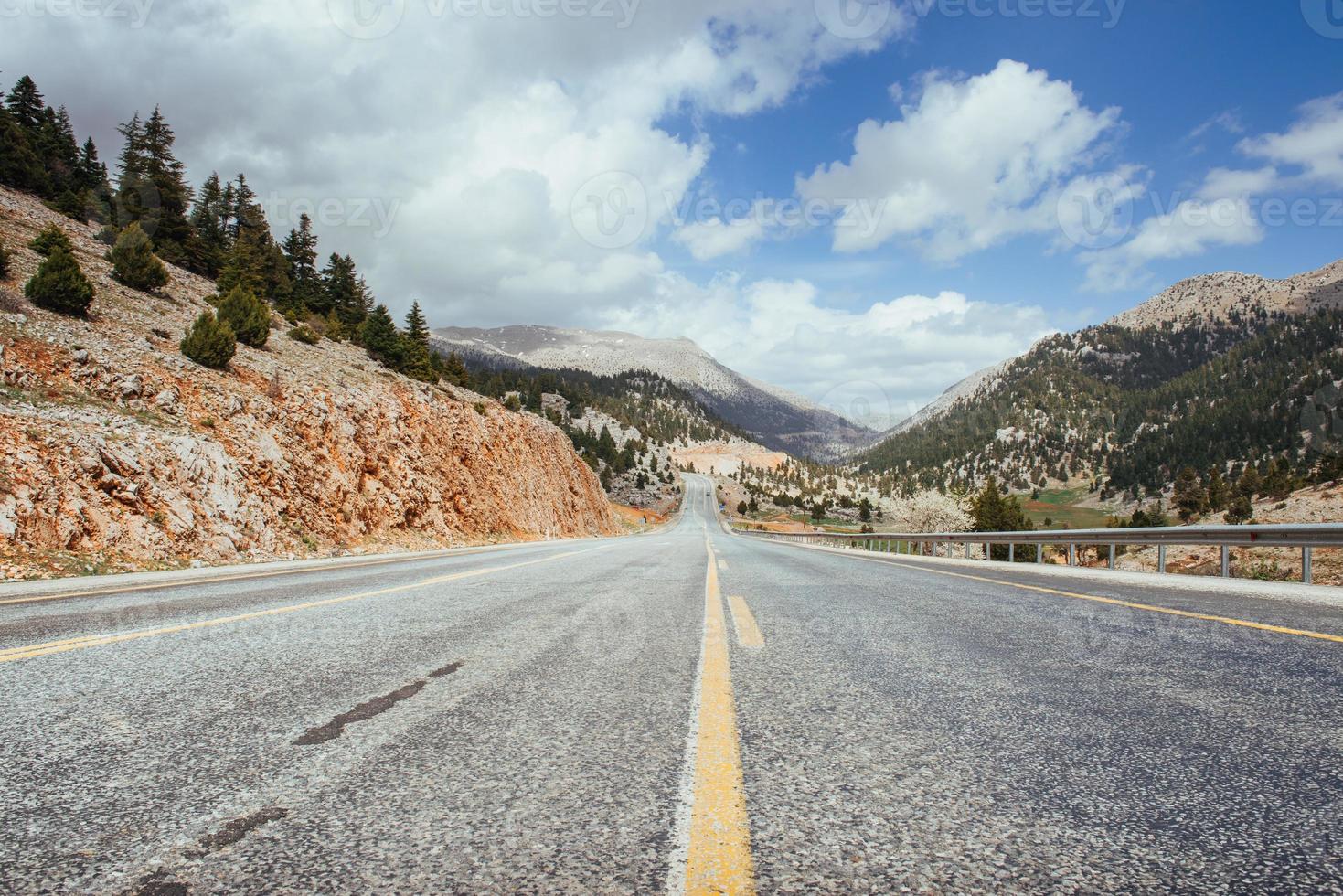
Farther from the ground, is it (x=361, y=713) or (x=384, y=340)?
(x=384, y=340)

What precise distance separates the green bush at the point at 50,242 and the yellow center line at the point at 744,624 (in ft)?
81.0

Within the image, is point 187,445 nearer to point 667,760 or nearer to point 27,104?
point 667,760

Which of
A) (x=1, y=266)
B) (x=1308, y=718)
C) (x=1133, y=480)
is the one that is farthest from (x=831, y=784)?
(x=1133, y=480)

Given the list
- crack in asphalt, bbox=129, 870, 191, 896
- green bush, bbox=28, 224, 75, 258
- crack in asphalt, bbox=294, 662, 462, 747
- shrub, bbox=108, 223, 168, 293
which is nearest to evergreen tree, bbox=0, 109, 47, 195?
green bush, bbox=28, 224, 75, 258

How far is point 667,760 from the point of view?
2.46 m

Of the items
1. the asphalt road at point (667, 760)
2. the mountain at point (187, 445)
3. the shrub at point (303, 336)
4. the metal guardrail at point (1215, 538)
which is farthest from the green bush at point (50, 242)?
the metal guardrail at point (1215, 538)

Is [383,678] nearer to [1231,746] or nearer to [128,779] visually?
[128,779]

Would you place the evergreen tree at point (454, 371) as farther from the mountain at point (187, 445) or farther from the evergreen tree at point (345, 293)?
the mountain at point (187, 445)

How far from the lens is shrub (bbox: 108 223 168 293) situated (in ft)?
91.0

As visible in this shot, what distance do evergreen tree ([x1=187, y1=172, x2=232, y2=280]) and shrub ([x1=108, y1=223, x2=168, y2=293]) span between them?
1495 centimetres

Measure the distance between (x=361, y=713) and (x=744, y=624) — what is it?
11.1 feet

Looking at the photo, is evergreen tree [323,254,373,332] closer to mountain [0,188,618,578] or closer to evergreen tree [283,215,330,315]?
evergreen tree [283,215,330,315]

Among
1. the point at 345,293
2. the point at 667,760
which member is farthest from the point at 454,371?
the point at 667,760

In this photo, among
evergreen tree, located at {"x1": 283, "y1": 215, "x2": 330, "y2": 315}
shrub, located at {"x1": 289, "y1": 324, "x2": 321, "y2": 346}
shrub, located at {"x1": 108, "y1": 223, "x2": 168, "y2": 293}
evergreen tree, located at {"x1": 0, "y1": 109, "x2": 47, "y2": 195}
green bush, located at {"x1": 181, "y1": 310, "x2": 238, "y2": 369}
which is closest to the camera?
green bush, located at {"x1": 181, "y1": 310, "x2": 238, "y2": 369}
